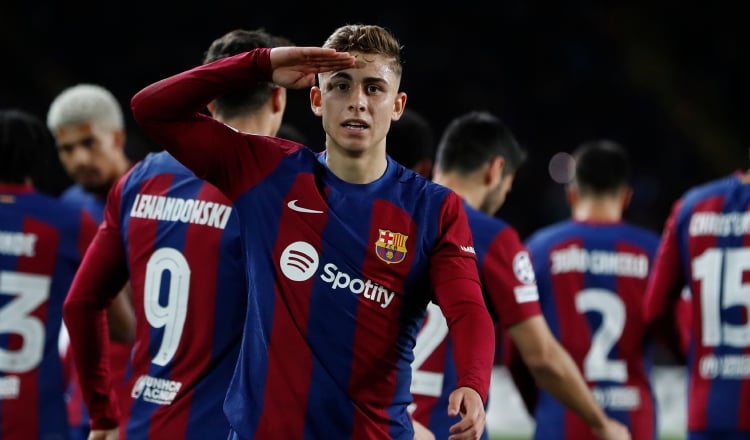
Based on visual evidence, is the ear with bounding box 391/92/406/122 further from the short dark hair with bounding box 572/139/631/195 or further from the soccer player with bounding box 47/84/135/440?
the short dark hair with bounding box 572/139/631/195

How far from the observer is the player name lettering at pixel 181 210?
11.8 ft

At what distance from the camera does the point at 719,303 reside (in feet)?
18.0

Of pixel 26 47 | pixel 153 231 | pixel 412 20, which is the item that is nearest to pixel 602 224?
pixel 153 231

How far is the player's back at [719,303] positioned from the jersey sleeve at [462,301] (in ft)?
8.91

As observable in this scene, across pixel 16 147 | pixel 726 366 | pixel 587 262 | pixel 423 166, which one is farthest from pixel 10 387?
pixel 726 366

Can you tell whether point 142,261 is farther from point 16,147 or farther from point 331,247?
point 16,147

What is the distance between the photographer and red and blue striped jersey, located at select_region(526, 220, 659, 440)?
615 cm

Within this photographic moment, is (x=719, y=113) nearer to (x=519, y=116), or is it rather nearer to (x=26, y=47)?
(x=519, y=116)

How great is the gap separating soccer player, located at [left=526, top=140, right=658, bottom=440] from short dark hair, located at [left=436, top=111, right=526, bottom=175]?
1.37m

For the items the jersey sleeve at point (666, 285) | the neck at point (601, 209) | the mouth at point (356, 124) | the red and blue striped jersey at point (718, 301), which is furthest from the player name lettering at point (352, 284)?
the neck at point (601, 209)

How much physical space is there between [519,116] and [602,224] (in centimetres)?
1077

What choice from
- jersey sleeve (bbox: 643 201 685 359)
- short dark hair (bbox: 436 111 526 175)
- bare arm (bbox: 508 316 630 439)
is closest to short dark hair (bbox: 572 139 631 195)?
jersey sleeve (bbox: 643 201 685 359)

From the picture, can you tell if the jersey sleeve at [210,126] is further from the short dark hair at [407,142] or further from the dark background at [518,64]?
the dark background at [518,64]

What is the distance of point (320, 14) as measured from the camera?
17906 millimetres
